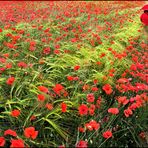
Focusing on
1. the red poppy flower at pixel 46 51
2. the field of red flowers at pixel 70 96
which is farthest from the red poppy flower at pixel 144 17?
the red poppy flower at pixel 46 51

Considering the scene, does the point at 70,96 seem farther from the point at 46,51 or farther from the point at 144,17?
the point at 144,17

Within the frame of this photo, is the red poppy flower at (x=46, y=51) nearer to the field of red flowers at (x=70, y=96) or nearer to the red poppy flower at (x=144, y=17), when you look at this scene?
the field of red flowers at (x=70, y=96)

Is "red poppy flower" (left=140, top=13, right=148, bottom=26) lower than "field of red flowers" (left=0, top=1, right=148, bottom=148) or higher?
higher

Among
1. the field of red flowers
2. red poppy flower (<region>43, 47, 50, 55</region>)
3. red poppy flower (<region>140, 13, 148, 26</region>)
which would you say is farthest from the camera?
red poppy flower (<region>140, 13, 148, 26</region>)

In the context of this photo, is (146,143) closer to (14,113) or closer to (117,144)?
(117,144)

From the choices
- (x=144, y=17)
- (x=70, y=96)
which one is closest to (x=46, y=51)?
(x=70, y=96)

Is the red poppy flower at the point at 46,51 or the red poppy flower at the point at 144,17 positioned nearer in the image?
the red poppy flower at the point at 46,51

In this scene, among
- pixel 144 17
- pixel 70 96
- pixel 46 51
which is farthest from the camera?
pixel 144 17

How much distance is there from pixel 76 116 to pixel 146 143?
674mm

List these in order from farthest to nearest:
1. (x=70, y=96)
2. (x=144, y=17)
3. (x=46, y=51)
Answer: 1. (x=144, y=17)
2. (x=46, y=51)
3. (x=70, y=96)

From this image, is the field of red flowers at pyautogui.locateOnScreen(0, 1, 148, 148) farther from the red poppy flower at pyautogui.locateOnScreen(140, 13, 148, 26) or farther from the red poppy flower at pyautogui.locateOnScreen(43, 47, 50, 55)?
the red poppy flower at pyautogui.locateOnScreen(140, 13, 148, 26)

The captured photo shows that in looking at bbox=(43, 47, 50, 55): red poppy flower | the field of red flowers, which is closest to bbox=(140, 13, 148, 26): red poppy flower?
the field of red flowers

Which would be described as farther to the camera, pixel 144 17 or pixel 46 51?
pixel 144 17

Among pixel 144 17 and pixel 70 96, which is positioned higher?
pixel 144 17
